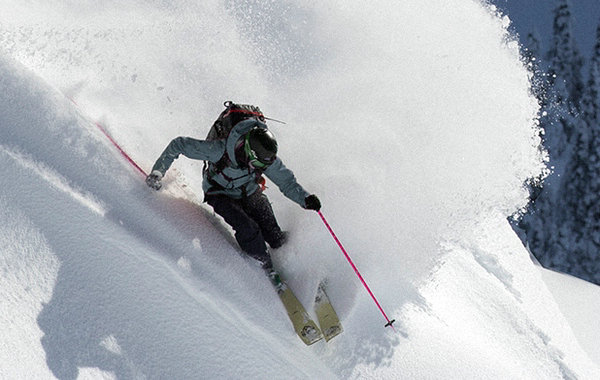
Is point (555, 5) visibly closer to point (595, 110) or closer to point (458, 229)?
point (595, 110)

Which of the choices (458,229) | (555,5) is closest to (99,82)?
(458,229)

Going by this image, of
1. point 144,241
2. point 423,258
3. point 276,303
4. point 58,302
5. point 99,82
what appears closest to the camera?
point 58,302

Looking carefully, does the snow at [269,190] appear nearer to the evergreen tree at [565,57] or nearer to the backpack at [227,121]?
the backpack at [227,121]

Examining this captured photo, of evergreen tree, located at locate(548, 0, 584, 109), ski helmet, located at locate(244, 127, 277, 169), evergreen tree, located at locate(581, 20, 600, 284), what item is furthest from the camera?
evergreen tree, located at locate(548, 0, 584, 109)


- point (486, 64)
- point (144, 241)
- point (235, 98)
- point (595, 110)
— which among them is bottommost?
point (144, 241)

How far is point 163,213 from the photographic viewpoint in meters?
4.27

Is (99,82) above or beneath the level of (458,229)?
beneath

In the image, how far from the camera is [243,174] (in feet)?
14.1

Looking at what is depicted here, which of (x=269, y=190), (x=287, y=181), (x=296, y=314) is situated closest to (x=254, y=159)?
(x=287, y=181)

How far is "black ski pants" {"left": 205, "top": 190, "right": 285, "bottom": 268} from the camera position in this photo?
4309 mm

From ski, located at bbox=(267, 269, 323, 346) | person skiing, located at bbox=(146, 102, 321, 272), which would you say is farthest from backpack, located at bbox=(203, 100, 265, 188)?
ski, located at bbox=(267, 269, 323, 346)

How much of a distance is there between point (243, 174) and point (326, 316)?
143 cm

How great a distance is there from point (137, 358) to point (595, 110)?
1206 inches

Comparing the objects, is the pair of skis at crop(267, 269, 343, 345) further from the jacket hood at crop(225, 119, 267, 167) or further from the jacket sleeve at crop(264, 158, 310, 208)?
the jacket hood at crop(225, 119, 267, 167)
